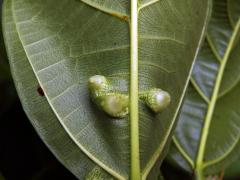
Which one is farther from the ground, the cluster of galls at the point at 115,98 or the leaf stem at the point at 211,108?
the cluster of galls at the point at 115,98

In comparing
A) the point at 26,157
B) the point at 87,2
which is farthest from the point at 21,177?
the point at 87,2

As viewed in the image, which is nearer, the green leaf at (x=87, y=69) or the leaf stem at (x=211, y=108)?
the green leaf at (x=87, y=69)

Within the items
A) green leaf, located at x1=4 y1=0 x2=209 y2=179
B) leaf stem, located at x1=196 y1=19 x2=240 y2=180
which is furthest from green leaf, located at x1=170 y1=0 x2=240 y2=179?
green leaf, located at x1=4 y1=0 x2=209 y2=179

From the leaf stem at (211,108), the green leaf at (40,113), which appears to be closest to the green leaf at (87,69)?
the green leaf at (40,113)

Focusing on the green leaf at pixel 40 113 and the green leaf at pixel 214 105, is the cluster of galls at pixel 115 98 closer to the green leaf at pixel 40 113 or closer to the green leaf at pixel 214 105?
the green leaf at pixel 40 113

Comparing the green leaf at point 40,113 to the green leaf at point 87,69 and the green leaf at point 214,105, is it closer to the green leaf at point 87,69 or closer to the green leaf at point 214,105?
the green leaf at point 87,69

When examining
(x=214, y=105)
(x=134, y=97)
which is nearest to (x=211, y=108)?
(x=214, y=105)

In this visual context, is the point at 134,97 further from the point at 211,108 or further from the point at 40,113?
the point at 211,108
